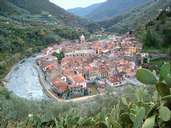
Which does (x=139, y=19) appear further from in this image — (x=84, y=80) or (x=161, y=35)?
(x=161, y=35)

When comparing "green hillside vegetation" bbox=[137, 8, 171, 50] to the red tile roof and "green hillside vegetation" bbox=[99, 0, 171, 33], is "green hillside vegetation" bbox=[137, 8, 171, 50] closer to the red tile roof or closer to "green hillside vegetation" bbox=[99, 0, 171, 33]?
the red tile roof

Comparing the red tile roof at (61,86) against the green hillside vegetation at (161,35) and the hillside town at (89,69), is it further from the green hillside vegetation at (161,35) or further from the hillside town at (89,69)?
the green hillside vegetation at (161,35)

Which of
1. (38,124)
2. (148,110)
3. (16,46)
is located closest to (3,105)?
(38,124)

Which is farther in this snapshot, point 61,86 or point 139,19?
point 139,19

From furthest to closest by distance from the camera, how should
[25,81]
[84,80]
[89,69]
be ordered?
[25,81] < [89,69] < [84,80]

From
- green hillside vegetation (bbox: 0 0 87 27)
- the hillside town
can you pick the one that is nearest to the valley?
the hillside town

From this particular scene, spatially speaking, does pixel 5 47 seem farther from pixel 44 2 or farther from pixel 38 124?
pixel 44 2

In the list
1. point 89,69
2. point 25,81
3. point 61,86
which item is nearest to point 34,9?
point 25,81
